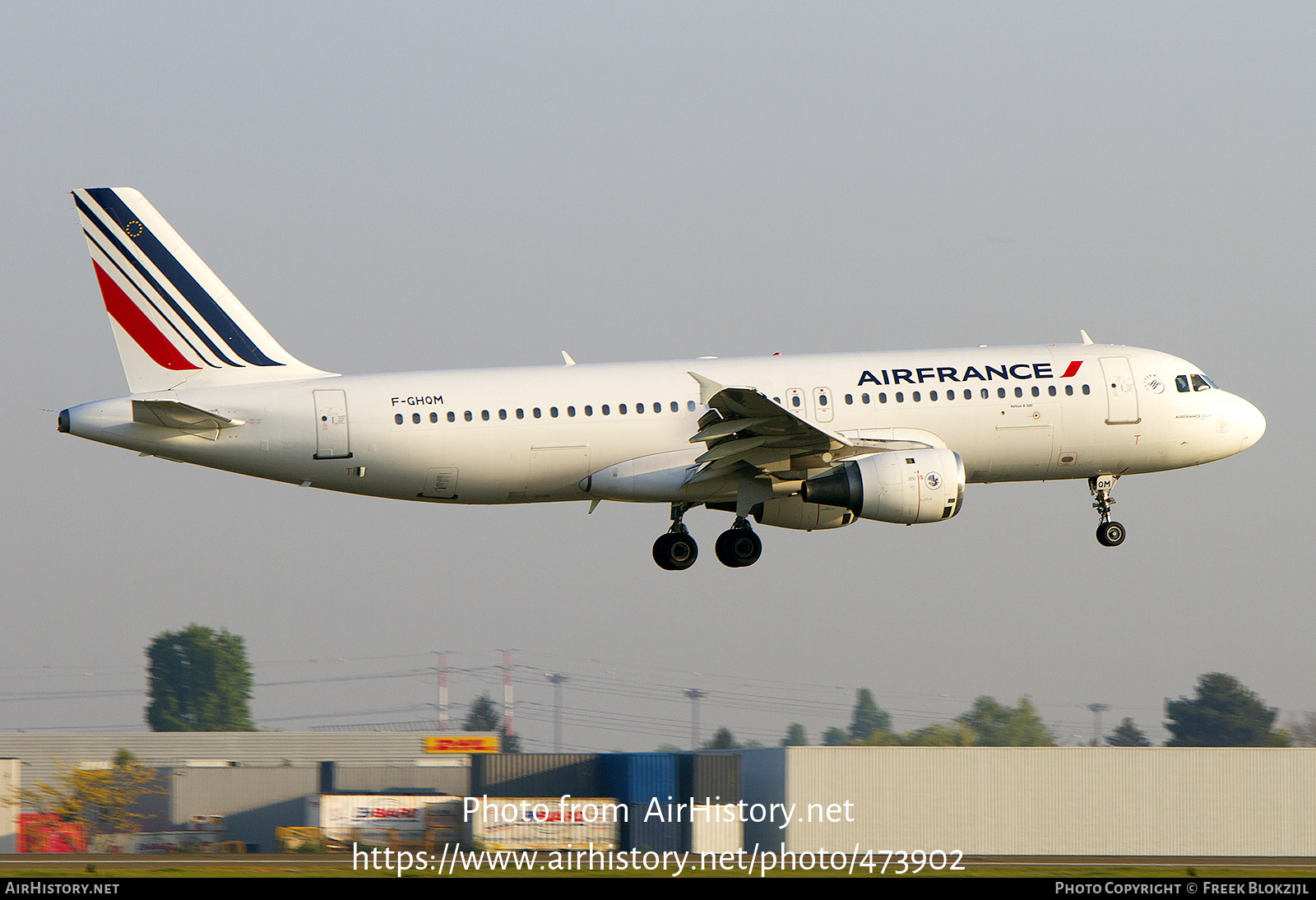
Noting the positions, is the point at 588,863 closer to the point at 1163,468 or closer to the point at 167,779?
the point at 1163,468

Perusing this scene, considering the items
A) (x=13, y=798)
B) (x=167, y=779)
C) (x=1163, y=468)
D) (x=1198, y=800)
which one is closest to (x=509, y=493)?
(x=1163, y=468)

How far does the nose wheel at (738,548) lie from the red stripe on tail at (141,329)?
50.4 ft

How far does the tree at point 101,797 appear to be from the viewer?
265 feet

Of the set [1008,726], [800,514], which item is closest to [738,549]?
[800,514]

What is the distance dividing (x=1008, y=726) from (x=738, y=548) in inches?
4389

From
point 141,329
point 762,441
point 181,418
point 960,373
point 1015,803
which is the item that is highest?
point 141,329

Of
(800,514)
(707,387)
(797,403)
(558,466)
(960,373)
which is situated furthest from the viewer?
(800,514)

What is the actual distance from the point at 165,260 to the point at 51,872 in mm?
16834

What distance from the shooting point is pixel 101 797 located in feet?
269

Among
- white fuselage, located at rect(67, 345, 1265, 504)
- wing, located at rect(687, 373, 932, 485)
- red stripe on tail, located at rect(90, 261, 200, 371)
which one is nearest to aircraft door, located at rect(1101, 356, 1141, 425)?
white fuselage, located at rect(67, 345, 1265, 504)

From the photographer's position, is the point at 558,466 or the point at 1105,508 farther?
the point at 1105,508

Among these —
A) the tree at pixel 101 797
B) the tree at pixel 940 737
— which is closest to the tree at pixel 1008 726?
the tree at pixel 940 737

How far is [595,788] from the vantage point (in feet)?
246

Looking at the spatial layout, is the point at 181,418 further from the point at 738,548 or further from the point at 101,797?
the point at 101,797
